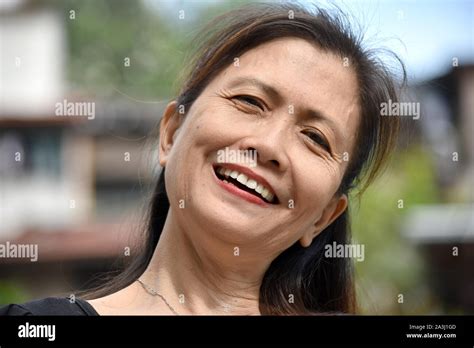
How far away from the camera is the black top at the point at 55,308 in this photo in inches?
81.8

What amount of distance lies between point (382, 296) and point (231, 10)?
2.89 feet

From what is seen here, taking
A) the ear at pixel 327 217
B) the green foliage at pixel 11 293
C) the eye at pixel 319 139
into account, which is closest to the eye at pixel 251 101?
the eye at pixel 319 139

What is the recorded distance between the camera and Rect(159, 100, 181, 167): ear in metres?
2.07

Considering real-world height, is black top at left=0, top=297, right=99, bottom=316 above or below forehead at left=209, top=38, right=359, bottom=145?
below

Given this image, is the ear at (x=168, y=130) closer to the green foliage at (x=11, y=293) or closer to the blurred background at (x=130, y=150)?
the blurred background at (x=130, y=150)

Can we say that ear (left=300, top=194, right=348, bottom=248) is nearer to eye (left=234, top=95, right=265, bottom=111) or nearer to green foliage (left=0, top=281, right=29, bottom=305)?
eye (left=234, top=95, right=265, bottom=111)

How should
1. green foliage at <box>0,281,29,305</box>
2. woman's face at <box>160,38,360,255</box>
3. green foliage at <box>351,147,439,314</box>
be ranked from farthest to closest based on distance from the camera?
green foliage at <box>0,281,29,305</box>, green foliage at <box>351,147,439,314</box>, woman's face at <box>160,38,360,255</box>

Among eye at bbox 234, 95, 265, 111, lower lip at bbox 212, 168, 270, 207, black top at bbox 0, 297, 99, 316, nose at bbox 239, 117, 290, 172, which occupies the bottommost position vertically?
black top at bbox 0, 297, 99, 316

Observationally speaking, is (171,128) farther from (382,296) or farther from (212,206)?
(382,296)

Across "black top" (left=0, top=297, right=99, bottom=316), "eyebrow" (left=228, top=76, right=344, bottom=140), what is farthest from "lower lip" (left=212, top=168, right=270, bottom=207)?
"black top" (left=0, top=297, right=99, bottom=316)

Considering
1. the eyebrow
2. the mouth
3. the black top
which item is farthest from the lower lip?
the black top

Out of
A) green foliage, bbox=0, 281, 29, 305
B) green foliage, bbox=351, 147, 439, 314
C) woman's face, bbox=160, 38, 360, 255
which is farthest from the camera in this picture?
green foliage, bbox=0, 281, 29, 305

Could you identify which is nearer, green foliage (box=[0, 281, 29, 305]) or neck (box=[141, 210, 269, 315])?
neck (box=[141, 210, 269, 315])

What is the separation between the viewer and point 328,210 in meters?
2.11
